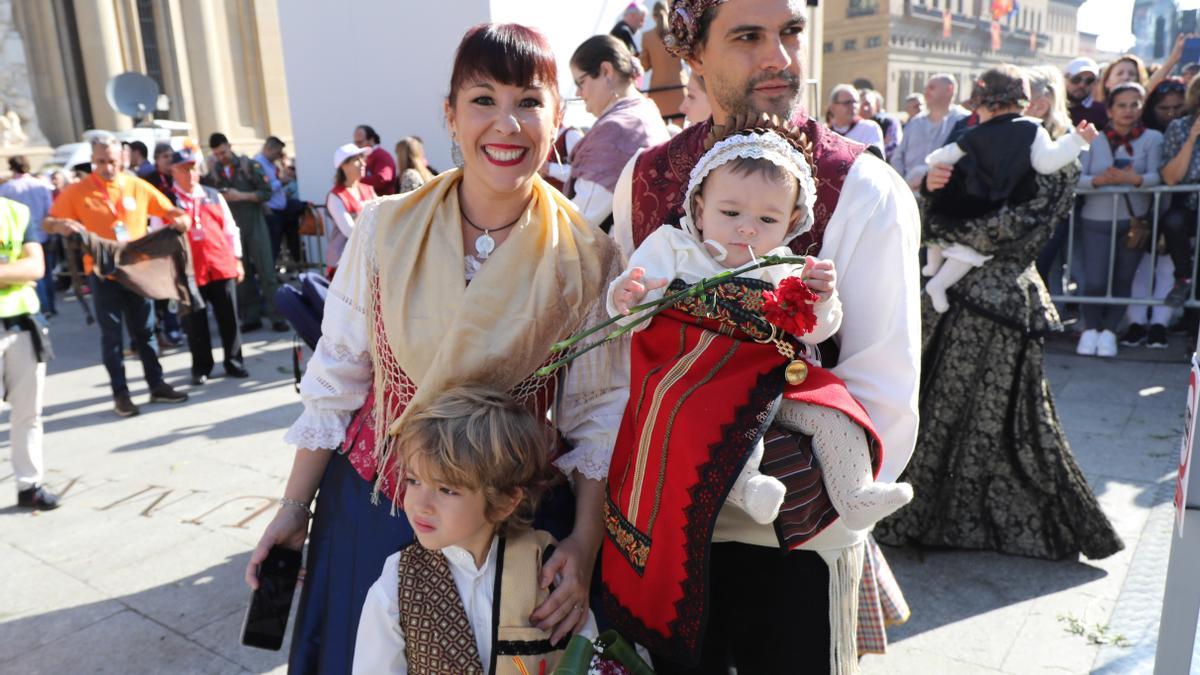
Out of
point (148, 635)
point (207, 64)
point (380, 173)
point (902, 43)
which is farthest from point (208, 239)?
point (902, 43)

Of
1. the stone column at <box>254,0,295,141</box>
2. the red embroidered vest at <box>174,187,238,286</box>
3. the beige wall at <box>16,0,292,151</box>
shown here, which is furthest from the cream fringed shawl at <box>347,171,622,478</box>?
the stone column at <box>254,0,295,141</box>

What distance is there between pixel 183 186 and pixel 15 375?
9.90 ft

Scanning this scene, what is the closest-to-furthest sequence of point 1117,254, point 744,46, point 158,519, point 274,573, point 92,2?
point 744,46 < point 274,573 < point 158,519 < point 1117,254 < point 92,2

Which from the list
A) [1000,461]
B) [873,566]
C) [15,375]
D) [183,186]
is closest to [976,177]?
[1000,461]

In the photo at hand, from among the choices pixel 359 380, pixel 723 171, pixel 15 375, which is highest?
pixel 723 171

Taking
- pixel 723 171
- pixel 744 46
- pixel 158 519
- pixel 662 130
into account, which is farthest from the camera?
pixel 158 519

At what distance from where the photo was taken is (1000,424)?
375cm

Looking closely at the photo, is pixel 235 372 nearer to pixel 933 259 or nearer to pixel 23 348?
pixel 23 348

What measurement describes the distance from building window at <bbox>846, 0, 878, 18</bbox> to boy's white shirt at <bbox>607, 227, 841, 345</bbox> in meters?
64.0

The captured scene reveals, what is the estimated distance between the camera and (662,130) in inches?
168

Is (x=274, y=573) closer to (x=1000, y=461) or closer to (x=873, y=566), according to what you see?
(x=873, y=566)

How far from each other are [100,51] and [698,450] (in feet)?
85.5

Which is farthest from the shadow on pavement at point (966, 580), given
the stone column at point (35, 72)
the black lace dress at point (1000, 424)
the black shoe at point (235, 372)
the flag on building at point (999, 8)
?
the flag on building at point (999, 8)

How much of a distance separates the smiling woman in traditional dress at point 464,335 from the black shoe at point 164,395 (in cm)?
535
